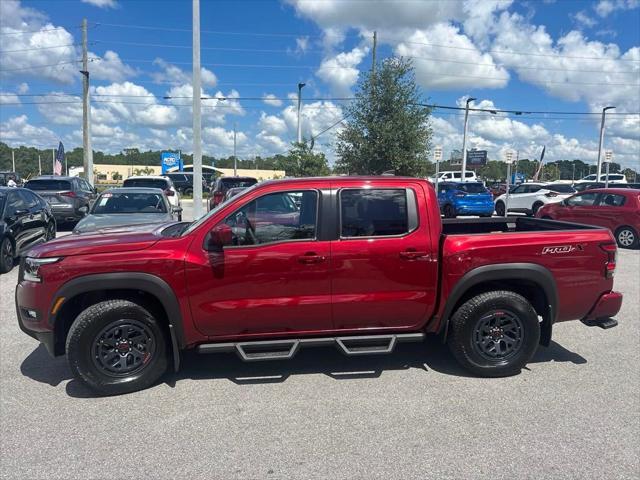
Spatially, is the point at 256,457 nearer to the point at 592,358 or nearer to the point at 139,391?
the point at 139,391

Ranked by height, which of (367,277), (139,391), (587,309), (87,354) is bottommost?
(139,391)

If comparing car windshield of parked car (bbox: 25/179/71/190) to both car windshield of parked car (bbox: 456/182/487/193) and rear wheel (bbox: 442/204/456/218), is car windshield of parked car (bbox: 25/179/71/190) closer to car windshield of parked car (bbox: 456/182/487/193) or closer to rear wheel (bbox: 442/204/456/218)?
rear wheel (bbox: 442/204/456/218)

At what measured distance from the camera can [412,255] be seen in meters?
4.28

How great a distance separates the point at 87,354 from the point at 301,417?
1.84 metres

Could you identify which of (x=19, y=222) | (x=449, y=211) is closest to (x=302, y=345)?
(x=19, y=222)

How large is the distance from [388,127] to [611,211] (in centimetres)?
1134

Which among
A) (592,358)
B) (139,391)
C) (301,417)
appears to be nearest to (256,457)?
(301,417)

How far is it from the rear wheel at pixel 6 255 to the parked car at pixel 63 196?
523 cm

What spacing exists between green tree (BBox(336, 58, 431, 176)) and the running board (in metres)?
18.8

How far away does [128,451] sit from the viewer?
10.8 ft

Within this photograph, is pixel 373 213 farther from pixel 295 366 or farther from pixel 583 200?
pixel 583 200

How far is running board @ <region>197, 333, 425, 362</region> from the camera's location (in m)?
4.15

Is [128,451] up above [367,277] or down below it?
below

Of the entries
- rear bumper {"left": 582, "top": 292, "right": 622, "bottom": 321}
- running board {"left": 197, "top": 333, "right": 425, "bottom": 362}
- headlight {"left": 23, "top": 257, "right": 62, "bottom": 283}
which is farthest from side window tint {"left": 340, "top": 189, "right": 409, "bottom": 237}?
headlight {"left": 23, "top": 257, "right": 62, "bottom": 283}
